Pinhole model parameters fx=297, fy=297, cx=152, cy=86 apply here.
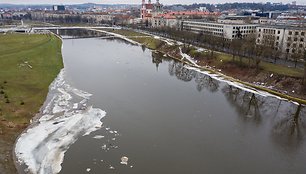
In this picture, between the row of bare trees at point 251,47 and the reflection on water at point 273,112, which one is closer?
the reflection on water at point 273,112

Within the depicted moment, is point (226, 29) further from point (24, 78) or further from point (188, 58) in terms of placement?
point (24, 78)

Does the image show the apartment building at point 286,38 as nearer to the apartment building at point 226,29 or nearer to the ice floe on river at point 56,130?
the apartment building at point 226,29

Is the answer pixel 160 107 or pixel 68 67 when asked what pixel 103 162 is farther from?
pixel 68 67

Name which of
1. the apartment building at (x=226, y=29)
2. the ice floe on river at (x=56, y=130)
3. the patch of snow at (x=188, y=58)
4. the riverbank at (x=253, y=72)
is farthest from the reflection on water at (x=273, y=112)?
the apartment building at (x=226, y=29)

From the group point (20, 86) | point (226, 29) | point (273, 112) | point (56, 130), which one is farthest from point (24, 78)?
point (226, 29)

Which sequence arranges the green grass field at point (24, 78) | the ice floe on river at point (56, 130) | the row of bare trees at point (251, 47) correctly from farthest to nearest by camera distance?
the row of bare trees at point (251, 47) → the green grass field at point (24, 78) → the ice floe on river at point (56, 130)

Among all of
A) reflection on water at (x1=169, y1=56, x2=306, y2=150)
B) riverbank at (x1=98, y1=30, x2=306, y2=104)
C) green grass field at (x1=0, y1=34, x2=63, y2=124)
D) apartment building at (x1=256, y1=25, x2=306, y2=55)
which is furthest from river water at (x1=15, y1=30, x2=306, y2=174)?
apartment building at (x1=256, y1=25, x2=306, y2=55)

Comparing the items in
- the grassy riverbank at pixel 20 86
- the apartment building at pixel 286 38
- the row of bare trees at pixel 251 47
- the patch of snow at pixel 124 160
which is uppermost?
the apartment building at pixel 286 38

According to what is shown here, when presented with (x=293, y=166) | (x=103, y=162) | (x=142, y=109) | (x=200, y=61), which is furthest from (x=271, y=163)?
(x=200, y=61)
